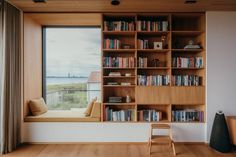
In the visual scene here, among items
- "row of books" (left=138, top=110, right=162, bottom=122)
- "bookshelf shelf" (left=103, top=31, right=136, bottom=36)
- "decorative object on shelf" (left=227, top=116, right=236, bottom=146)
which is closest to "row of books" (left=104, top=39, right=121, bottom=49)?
"bookshelf shelf" (left=103, top=31, right=136, bottom=36)

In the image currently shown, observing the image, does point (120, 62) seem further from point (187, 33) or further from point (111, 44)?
point (187, 33)

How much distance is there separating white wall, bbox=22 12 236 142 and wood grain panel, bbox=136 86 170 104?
1.64 feet

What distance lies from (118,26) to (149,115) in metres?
1.93

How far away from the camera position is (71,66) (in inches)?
201

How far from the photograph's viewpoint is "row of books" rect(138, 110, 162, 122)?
13.6ft

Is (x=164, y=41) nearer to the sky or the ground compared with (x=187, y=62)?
nearer to the sky

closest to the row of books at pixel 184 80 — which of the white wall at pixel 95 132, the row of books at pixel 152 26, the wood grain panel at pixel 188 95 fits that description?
the wood grain panel at pixel 188 95

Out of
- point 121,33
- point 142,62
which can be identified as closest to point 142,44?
point 142,62

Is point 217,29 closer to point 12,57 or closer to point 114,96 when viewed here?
point 114,96

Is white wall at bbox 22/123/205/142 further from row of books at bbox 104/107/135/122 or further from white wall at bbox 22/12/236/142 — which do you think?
row of books at bbox 104/107/135/122

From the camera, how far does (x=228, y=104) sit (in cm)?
406

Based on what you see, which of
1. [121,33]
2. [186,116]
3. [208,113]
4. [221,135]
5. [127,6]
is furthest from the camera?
[121,33]

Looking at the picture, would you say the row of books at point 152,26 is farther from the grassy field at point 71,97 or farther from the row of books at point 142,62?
the grassy field at point 71,97

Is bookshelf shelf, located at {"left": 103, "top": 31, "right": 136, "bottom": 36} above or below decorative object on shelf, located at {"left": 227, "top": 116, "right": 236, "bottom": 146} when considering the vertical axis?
above
